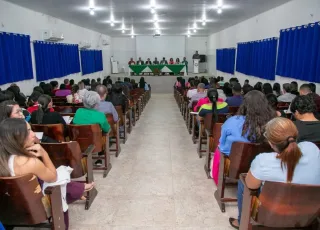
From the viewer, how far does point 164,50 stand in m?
19.6

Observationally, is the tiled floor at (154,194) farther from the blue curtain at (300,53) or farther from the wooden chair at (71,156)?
the blue curtain at (300,53)

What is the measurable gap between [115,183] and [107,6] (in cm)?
592

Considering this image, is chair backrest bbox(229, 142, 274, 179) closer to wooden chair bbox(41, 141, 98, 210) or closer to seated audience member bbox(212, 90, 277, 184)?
seated audience member bbox(212, 90, 277, 184)

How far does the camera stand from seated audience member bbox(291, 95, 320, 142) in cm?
238

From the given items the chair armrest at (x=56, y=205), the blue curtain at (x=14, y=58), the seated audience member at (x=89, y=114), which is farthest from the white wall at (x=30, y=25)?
the chair armrest at (x=56, y=205)

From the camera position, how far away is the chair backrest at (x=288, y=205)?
1.57 meters

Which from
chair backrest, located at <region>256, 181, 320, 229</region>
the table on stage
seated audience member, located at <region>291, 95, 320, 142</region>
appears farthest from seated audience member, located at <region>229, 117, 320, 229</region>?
the table on stage

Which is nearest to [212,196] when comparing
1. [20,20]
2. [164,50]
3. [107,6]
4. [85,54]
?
[107,6]

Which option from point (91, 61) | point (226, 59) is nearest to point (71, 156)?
point (226, 59)

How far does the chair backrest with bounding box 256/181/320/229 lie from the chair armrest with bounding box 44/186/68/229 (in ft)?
4.54

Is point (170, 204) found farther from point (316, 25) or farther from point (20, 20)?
point (20, 20)

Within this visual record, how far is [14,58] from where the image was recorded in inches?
264

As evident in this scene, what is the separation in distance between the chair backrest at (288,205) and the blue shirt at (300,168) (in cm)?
12

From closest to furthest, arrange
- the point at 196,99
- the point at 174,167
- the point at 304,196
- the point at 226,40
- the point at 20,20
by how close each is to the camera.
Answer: the point at 304,196 < the point at 174,167 < the point at 196,99 < the point at 20,20 < the point at 226,40
